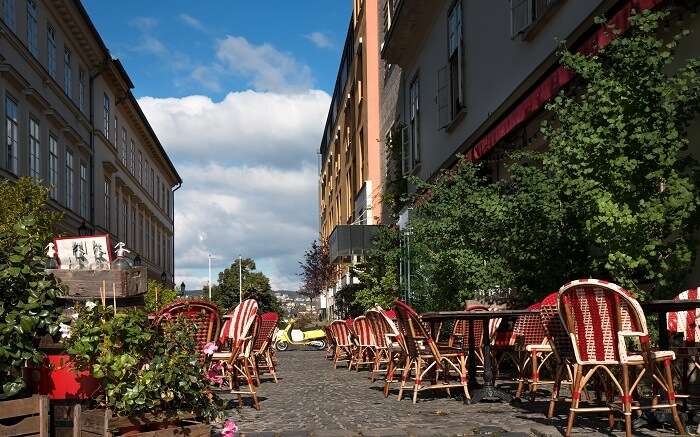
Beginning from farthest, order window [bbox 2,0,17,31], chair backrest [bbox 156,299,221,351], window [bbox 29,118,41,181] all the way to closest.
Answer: window [bbox 29,118,41,181], window [bbox 2,0,17,31], chair backrest [bbox 156,299,221,351]

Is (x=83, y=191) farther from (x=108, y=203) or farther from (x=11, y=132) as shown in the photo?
(x=11, y=132)

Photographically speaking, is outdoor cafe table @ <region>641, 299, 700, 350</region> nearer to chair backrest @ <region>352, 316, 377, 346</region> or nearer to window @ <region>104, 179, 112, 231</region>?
chair backrest @ <region>352, 316, 377, 346</region>

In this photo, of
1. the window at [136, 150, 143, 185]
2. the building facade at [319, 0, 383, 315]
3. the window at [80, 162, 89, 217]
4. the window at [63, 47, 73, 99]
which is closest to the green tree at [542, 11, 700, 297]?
the building facade at [319, 0, 383, 315]

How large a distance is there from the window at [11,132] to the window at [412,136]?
1009cm

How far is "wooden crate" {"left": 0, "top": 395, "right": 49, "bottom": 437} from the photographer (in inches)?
182

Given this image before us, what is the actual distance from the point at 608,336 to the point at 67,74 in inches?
1068

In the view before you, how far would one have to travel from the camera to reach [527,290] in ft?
34.9

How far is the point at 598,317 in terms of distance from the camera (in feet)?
19.1

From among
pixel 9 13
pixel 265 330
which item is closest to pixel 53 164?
pixel 9 13

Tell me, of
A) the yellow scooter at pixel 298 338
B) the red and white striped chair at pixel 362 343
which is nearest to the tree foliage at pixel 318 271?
the yellow scooter at pixel 298 338

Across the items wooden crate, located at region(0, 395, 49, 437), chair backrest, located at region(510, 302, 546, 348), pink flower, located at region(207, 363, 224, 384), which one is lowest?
wooden crate, located at region(0, 395, 49, 437)

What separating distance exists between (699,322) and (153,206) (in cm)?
5184

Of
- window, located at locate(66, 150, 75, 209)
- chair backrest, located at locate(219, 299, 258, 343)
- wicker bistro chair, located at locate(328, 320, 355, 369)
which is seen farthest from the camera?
window, located at locate(66, 150, 75, 209)

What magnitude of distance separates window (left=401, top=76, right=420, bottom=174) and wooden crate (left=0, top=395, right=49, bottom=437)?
61.6 feet
